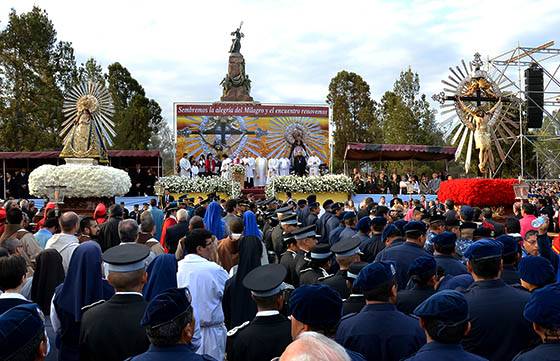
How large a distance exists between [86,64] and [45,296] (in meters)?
43.1

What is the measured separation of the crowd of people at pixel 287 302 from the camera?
10.2ft

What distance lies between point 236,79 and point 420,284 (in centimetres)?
3293

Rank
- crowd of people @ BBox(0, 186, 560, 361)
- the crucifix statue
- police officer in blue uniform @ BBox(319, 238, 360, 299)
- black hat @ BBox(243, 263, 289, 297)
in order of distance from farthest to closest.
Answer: the crucifix statue < police officer in blue uniform @ BBox(319, 238, 360, 299) < black hat @ BBox(243, 263, 289, 297) < crowd of people @ BBox(0, 186, 560, 361)

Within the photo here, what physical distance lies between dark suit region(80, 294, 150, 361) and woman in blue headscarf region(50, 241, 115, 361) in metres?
0.99

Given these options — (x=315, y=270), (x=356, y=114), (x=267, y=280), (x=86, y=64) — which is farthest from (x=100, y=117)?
(x=356, y=114)

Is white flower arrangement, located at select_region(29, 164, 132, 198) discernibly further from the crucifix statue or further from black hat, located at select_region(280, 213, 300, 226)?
the crucifix statue

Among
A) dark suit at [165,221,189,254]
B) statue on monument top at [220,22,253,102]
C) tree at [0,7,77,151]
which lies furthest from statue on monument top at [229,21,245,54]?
dark suit at [165,221,189,254]

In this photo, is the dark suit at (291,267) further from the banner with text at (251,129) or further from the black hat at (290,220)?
the banner with text at (251,129)

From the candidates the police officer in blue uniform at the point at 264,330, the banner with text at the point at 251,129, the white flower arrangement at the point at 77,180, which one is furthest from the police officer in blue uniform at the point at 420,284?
the banner with text at the point at 251,129

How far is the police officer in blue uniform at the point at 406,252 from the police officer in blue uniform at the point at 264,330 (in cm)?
221

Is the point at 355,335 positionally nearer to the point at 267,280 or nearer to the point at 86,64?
the point at 267,280

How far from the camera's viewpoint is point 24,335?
2.72 meters

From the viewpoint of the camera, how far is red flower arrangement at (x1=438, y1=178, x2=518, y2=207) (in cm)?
1456

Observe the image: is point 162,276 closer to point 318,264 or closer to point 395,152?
point 318,264
